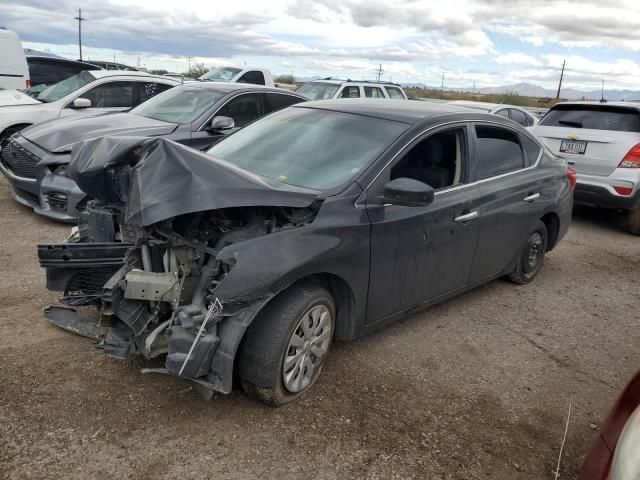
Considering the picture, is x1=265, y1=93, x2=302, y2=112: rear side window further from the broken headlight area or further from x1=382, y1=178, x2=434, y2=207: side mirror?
the broken headlight area

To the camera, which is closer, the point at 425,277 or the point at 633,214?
the point at 425,277

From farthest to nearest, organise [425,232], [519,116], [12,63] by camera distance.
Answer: [519,116]
[12,63]
[425,232]

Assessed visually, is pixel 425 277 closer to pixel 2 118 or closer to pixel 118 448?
pixel 118 448

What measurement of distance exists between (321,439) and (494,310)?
2.52 metres

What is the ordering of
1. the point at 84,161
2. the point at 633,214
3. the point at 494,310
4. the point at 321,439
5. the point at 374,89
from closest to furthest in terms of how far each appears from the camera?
the point at 321,439
the point at 84,161
the point at 494,310
the point at 633,214
the point at 374,89

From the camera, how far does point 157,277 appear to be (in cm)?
295

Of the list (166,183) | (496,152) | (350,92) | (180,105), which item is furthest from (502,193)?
(350,92)

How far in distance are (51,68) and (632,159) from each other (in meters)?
12.4

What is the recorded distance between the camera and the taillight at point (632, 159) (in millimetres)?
7406

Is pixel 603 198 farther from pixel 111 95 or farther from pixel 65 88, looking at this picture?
pixel 65 88

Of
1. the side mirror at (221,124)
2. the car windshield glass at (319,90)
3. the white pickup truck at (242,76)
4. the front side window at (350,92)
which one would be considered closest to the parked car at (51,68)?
the white pickup truck at (242,76)

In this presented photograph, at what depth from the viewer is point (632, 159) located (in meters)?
7.45

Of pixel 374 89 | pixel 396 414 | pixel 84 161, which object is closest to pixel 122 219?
pixel 84 161

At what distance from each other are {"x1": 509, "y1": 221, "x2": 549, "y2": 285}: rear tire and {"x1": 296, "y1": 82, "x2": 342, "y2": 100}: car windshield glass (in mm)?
7753
